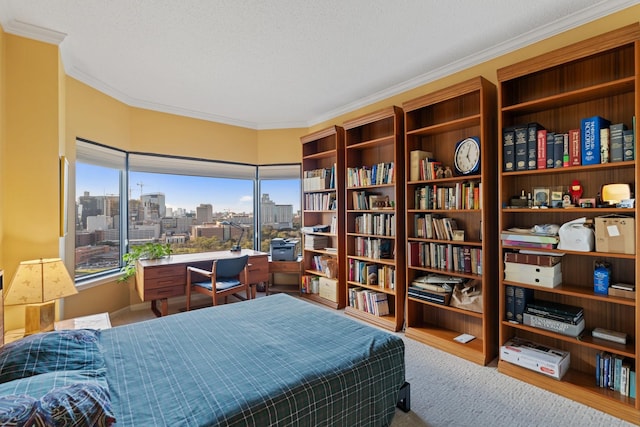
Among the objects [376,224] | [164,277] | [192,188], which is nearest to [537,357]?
[376,224]

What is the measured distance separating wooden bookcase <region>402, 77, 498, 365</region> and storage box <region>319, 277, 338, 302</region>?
1.14 m

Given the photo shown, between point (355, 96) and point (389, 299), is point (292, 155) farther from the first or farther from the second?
point (389, 299)

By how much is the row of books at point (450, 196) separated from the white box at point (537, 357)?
3.86 feet

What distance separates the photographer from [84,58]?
2904mm

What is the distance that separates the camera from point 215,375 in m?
1.50

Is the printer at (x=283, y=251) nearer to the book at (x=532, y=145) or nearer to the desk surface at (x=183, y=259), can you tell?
the desk surface at (x=183, y=259)

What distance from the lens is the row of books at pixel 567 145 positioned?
79.0 inches

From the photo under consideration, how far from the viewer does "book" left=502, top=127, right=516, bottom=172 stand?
2.48 metres

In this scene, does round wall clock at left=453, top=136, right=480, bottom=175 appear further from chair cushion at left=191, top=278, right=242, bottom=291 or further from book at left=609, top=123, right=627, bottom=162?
chair cushion at left=191, top=278, right=242, bottom=291

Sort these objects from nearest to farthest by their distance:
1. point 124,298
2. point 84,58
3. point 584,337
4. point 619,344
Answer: point 619,344 < point 584,337 < point 84,58 < point 124,298

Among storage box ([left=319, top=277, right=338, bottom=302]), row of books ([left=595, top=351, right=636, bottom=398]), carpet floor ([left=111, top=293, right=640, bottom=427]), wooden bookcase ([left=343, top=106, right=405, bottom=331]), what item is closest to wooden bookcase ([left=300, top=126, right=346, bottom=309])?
storage box ([left=319, top=277, right=338, bottom=302])

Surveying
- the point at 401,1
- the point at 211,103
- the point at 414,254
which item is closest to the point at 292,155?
the point at 211,103

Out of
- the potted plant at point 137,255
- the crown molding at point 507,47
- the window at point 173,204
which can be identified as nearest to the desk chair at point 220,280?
the potted plant at point 137,255

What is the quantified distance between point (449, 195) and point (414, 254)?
712 mm
